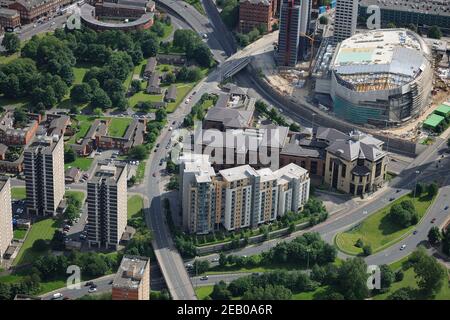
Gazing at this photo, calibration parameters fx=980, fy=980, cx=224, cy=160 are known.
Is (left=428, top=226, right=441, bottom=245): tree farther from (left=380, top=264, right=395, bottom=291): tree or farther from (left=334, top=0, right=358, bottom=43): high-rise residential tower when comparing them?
(left=334, top=0, right=358, bottom=43): high-rise residential tower

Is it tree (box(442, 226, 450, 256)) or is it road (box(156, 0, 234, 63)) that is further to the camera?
road (box(156, 0, 234, 63))

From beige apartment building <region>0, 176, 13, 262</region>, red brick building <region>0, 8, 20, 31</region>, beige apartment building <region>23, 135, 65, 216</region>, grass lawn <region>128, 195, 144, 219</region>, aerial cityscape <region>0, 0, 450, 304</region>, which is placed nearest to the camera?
aerial cityscape <region>0, 0, 450, 304</region>

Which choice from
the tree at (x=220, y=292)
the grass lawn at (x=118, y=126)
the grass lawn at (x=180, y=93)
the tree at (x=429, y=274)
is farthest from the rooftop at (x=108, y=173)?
the tree at (x=429, y=274)

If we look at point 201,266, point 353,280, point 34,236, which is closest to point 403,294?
point 353,280

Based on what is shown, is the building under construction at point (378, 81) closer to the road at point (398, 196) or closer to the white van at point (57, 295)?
the road at point (398, 196)

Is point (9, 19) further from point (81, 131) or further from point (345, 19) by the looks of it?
point (345, 19)

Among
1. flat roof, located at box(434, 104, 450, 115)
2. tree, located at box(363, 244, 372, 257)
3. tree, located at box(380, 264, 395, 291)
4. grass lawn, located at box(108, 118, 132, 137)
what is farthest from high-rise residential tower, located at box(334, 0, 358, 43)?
tree, located at box(380, 264, 395, 291)
